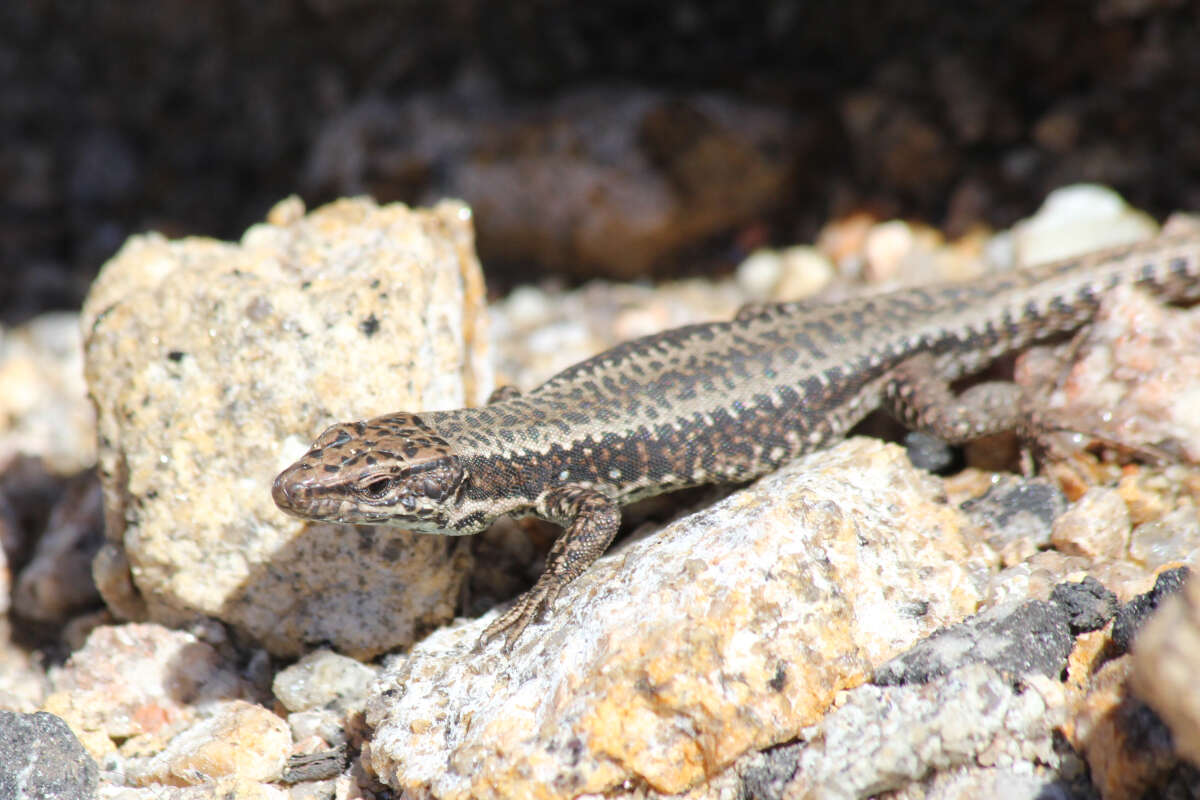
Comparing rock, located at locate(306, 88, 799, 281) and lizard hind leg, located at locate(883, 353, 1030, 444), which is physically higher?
rock, located at locate(306, 88, 799, 281)

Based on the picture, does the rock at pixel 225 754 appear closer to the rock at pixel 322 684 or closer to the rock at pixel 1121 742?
the rock at pixel 322 684

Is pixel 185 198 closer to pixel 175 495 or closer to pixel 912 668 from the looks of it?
pixel 175 495

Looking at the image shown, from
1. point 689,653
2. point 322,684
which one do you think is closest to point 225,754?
point 322,684

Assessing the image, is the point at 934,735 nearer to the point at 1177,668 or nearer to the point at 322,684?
Answer: the point at 1177,668

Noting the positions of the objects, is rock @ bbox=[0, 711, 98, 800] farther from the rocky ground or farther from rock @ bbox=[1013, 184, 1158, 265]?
rock @ bbox=[1013, 184, 1158, 265]

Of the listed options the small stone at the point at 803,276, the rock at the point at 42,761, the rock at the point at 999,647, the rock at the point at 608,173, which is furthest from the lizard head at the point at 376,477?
the rock at the point at 608,173

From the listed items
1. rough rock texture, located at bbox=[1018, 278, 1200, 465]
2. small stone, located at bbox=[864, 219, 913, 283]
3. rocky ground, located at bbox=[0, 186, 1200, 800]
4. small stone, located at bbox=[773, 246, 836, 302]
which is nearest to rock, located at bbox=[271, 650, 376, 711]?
rocky ground, located at bbox=[0, 186, 1200, 800]
